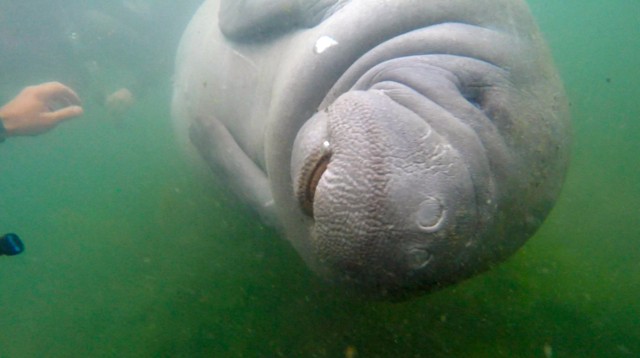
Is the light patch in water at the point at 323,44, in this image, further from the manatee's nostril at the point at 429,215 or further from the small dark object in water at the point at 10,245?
the small dark object in water at the point at 10,245

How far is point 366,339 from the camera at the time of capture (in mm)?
4188

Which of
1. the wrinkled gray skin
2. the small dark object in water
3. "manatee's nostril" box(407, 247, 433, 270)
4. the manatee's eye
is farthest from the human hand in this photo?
"manatee's nostril" box(407, 247, 433, 270)

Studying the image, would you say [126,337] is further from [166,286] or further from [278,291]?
[278,291]

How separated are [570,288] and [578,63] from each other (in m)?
15.2

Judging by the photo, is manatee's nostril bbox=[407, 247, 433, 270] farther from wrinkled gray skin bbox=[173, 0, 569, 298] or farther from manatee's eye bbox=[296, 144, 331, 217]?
manatee's eye bbox=[296, 144, 331, 217]

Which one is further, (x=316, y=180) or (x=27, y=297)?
(x=27, y=297)

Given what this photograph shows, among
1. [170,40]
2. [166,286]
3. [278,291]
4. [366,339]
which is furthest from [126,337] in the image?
[170,40]

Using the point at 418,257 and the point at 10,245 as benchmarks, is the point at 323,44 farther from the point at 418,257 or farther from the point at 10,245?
the point at 10,245

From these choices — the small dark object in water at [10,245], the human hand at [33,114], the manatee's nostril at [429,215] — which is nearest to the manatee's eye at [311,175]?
the manatee's nostril at [429,215]

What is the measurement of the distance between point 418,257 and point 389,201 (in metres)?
0.26

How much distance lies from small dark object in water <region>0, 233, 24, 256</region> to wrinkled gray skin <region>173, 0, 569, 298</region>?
270 cm

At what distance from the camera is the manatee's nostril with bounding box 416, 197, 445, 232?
70.9 inches

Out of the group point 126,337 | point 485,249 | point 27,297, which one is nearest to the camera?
point 485,249

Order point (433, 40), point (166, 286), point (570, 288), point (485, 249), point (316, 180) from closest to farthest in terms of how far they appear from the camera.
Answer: point (316, 180)
point (485, 249)
point (433, 40)
point (570, 288)
point (166, 286)
